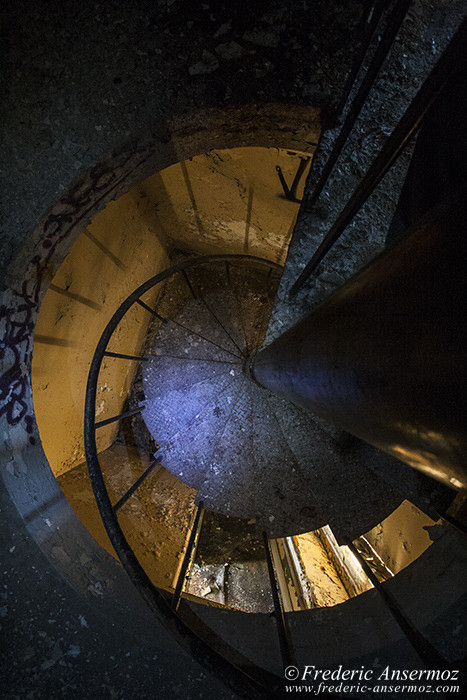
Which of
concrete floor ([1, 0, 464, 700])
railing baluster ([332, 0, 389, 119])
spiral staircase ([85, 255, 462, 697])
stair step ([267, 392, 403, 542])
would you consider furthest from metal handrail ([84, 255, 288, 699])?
railing baluster ([332, 0, 389, 119])

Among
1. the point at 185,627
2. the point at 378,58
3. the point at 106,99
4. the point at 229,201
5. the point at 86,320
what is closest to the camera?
the point at 378,58

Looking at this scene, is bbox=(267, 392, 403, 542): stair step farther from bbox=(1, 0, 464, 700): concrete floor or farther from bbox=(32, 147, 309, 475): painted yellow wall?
bbox=(32, 147, 309, 475): painted yellow wall

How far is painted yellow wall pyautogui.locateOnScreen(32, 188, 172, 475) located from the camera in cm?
343

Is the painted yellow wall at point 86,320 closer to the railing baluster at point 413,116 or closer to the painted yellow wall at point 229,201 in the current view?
the painted yellow wall at point 229,201

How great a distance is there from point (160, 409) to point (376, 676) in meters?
3.92

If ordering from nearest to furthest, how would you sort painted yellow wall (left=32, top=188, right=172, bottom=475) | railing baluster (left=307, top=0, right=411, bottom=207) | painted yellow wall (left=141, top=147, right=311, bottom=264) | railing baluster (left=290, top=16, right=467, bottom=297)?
railing baluster (left=290, top=16, right=467, bottom=297)
railing baluster (left=307, top=0, right=411, bottom=207)
painted yellow wall (left=32, top=188, right=172, bottom=475)
painted yellow wall (left=141, top=147, right=311, bottom=264)

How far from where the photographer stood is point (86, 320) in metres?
4.11

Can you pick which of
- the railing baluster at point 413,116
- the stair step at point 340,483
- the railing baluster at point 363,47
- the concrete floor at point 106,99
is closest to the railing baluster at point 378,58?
the railing baluster at point 363,47

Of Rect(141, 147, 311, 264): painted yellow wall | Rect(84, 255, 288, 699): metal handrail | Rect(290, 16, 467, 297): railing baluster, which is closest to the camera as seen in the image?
Rect(290, 16, 467, 297): railing baluster

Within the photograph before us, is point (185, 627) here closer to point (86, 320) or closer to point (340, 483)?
point (340, 483)

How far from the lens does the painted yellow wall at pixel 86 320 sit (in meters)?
3.43

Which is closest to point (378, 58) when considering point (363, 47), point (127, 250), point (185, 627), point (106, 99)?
point (363, 47)

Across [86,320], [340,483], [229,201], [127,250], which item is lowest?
[340,483]

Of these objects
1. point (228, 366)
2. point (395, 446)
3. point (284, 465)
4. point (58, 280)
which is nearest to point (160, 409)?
point (228, 366)
